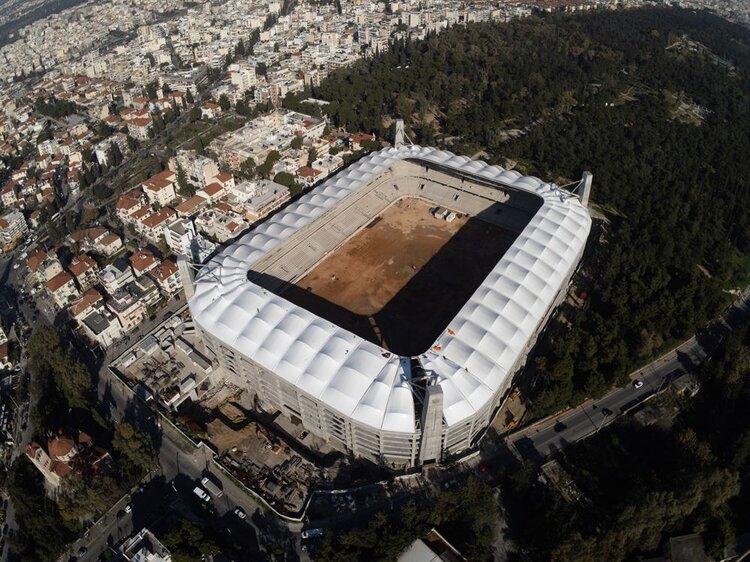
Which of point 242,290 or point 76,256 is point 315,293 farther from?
point 76,256

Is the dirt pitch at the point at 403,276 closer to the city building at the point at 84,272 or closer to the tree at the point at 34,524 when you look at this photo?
the city building at the point at 84,272

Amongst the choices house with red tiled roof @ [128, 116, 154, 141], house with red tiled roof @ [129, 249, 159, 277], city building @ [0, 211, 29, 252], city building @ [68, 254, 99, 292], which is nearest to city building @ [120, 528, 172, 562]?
house with red tiled roof @ [129, 249, 159, 277]

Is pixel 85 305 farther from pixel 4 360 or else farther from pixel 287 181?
pixel 287 181

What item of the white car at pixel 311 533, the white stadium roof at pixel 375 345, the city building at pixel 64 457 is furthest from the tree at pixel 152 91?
the white car at pixel 311 533

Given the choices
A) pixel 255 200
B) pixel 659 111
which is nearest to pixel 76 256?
pixel 255 200

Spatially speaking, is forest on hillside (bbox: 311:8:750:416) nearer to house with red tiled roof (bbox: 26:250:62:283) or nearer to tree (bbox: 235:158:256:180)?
tree (bbox: 235:158:256:180)

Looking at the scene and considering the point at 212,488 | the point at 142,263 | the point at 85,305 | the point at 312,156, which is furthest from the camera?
the point at 312,156

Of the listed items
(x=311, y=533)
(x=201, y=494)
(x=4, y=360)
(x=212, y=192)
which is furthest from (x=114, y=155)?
(x=311, y=533)
